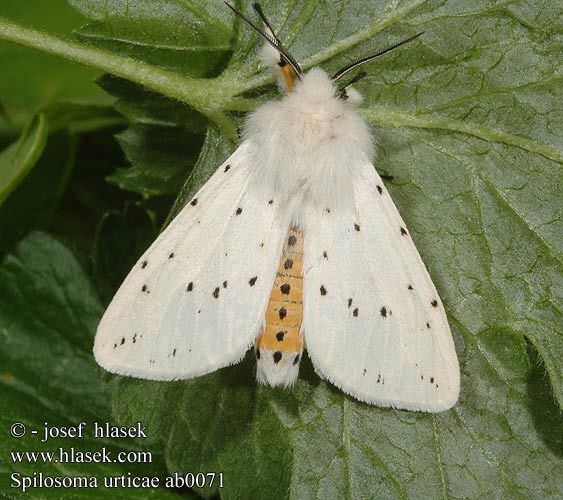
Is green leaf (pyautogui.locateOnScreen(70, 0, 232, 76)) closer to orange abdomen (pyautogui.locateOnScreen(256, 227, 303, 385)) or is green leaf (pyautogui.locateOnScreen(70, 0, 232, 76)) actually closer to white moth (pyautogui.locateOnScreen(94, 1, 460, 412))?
white moth (pyautogui.locateOnScreen(94, 1, 460, 412))

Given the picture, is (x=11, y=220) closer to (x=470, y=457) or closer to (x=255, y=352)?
(x=255, y=352)

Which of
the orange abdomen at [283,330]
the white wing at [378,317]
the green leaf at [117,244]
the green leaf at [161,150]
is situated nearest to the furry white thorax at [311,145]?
the white wing at [378,317]

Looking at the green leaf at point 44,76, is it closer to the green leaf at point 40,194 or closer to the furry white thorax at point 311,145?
the green leaf at point 40,194

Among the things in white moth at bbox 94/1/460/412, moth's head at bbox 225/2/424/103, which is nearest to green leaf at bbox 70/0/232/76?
moth's head at bbox 225/2/424/103

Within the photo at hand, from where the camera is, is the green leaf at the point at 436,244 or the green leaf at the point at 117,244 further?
the green leaf at the point at 117,244

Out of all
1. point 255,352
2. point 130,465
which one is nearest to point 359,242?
point 255,352

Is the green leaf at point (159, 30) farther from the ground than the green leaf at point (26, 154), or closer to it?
closer to it
